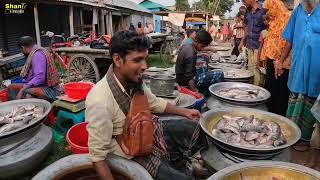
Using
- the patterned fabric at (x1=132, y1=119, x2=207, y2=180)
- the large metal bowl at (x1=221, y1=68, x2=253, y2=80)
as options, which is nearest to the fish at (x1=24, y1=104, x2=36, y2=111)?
the patterned fabric at (x1=132, y1=119, x2=207, y2=180)

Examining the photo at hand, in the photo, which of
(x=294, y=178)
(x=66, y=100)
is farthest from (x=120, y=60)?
(x=66, y=100)

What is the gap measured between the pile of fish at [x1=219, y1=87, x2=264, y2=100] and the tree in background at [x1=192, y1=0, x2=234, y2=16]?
4299 cm

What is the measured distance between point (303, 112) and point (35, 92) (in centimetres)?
423

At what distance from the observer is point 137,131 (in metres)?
2.37

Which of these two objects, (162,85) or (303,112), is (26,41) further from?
(303,112)

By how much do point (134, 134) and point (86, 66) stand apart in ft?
22.4

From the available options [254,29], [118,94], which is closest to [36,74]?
[118,94]

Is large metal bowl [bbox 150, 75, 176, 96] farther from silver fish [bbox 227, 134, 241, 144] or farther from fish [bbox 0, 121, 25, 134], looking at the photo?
fish [bbox 0, 121, 25, 134]

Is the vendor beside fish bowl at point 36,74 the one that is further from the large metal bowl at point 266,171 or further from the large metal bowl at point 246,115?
the large metal bowl at point 266,171

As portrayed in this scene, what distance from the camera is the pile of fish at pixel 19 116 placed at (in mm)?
3898

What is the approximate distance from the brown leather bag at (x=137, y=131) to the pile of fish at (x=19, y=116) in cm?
200

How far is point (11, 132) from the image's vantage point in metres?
3.52

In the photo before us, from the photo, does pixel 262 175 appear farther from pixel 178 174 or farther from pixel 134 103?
pixel 134 103

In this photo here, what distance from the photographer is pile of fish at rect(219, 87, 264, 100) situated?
4.54m
